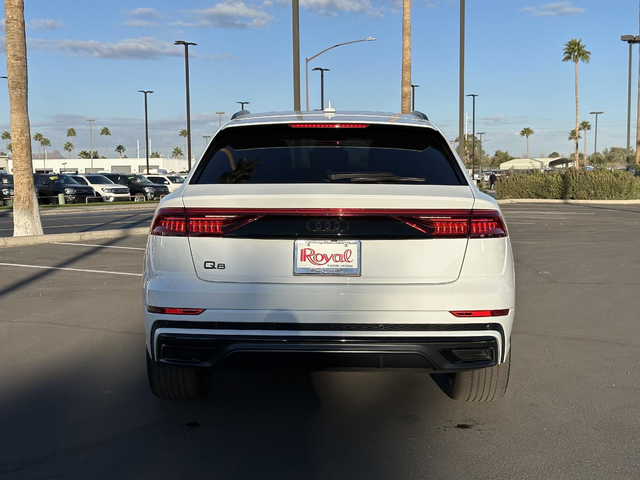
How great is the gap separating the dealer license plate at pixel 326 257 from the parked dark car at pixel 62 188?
119 ft

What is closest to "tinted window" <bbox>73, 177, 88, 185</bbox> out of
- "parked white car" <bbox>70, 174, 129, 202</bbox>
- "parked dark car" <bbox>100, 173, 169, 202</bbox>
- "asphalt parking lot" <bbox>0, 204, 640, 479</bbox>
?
"parked white car" <bbox>70, 174, 129, 202</bbox>

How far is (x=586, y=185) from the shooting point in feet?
123

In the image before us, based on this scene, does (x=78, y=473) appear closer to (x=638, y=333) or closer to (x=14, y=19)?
(x=638, y=333)

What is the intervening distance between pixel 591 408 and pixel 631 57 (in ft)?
177

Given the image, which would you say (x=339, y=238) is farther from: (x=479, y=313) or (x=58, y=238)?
(x=58, y=238)

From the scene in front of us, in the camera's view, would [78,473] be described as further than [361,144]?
No

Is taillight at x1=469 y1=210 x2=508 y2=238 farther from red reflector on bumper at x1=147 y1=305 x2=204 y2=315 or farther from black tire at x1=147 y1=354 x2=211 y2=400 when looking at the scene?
black tire at x1=147 y1=354 x2=211 y2=400

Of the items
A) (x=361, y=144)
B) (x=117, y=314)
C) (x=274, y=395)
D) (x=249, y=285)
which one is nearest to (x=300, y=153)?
(x=361, y=144)

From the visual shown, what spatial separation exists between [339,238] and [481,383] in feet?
4.75

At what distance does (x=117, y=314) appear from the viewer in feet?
25.3

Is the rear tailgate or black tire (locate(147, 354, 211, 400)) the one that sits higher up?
the rear tailgate

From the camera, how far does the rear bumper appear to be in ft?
12.7

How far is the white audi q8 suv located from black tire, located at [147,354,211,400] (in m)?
0.43

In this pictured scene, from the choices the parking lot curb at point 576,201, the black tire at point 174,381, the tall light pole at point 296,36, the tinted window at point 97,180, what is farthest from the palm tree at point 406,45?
the black tire at point 174,381
